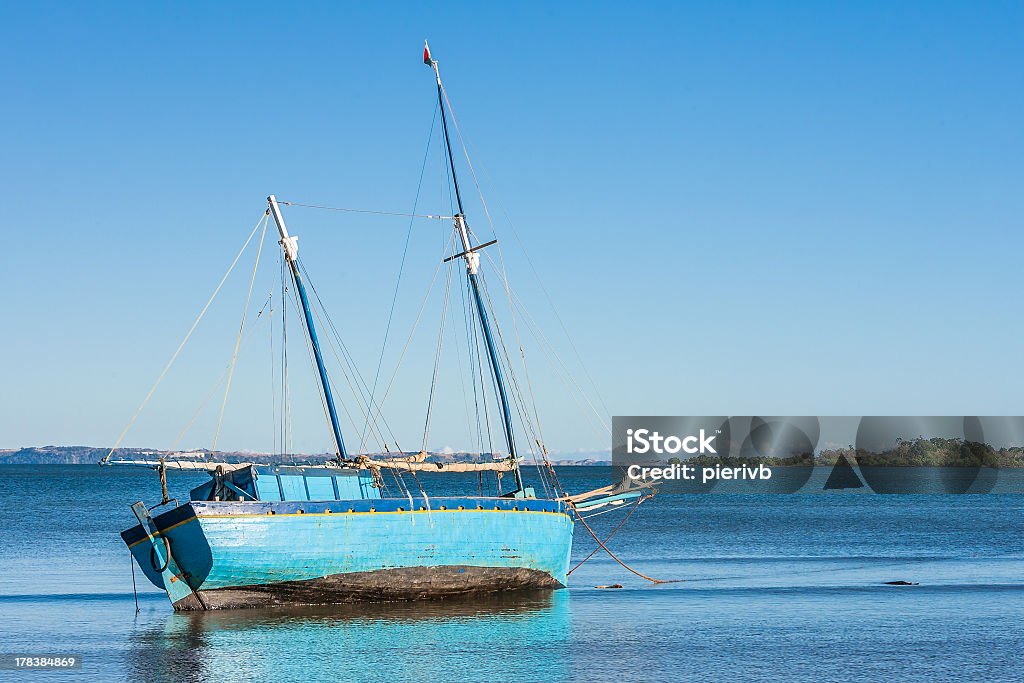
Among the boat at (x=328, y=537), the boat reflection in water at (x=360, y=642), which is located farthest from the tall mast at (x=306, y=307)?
the boat reflection in water at (x=360, y=642)

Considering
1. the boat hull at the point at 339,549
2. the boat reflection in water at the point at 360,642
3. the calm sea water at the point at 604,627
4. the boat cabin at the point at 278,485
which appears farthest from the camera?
the boat cabin at the point at 278,485

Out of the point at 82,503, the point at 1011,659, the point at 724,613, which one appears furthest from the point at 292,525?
the point at 82,503

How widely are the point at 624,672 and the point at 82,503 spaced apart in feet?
343

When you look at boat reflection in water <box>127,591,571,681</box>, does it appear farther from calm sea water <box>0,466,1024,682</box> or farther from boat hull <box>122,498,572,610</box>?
boat hull <box>122,498,572,610</box>

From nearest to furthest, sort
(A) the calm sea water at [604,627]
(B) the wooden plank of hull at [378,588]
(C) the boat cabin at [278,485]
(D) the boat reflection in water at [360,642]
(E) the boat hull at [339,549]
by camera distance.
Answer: (D) the boat reflection in water at [360,642] → (A) the calm sea water at [604,627] → (E) the boat hull at [339,549] → (B) the wooden plank of hull at [378,588] → (C) the boat cabin at [278,485]

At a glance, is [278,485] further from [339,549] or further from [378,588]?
[378,588]

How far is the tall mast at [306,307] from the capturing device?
41125mm

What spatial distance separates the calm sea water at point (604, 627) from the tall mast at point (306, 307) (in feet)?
28.5

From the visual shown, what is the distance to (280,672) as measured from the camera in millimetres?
25859

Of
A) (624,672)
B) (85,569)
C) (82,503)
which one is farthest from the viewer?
(82,503)

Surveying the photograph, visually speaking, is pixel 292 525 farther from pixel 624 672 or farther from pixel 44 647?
pixel 624 672

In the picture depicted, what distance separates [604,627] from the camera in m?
32.6

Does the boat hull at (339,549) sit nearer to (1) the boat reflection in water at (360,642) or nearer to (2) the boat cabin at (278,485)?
(1) the boat reflection in water at (360,642)

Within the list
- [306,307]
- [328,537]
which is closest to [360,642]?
[328,537]
